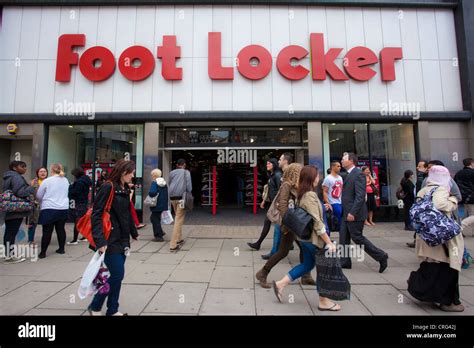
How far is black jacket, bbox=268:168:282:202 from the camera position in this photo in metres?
5.15

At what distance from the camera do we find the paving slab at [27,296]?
3.13 m

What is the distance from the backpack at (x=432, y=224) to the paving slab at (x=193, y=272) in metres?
3.07

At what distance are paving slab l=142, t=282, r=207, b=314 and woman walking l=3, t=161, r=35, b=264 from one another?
3.51 m

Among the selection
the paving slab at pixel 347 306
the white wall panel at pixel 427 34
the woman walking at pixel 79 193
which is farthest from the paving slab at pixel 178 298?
the white wall panel at pixel 427 34

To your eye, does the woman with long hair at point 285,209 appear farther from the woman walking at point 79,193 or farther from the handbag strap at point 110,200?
the woman walking at point 79,193

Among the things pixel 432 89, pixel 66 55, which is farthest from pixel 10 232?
pixel 432 89

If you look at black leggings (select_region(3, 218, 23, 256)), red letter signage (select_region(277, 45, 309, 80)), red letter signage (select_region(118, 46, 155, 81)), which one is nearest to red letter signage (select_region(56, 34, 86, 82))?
red letter signage (select_region(118, 46, 155, 81))

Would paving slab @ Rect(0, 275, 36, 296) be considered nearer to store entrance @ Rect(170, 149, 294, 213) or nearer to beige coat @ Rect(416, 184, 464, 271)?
beige coat @ Rect(416, 184, 464, 271)

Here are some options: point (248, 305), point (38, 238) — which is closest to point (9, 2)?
point (38, 238)

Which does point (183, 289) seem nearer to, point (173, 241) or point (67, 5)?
point (173, 241)

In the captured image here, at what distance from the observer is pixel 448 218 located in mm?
3074

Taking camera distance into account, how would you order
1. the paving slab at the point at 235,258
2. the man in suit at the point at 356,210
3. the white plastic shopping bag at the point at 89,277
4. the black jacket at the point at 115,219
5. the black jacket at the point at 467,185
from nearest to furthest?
the white plastic shopping bag at the point at 89,277 → the black jacket at the point at 115,219 → the man in suit at the point at 356,210 → the paving slab at the point at 235,258 → the black jacket at the point at 467,185

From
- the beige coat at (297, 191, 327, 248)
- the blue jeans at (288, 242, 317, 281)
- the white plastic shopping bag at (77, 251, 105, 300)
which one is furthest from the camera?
the blue jeans at (288, 242, 317, 281)
